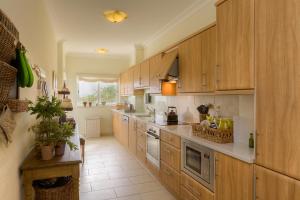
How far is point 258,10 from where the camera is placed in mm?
1621

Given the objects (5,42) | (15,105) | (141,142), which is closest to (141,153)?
(141,142)

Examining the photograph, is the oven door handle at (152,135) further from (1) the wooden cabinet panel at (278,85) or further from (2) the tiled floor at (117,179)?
(1) the wooden cabinet panel at (278,85)

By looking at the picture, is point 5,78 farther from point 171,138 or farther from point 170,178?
point 170,178

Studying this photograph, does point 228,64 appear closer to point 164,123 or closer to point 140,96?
point 164,123

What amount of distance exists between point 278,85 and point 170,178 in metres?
2.07

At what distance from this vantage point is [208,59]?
2.64 meters

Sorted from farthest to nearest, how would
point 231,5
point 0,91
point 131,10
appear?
1. point 131,10
2. point 231,5
3. point 0,91

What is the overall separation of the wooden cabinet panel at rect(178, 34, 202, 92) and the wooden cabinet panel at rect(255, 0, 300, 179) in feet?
3.99

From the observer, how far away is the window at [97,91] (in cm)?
734

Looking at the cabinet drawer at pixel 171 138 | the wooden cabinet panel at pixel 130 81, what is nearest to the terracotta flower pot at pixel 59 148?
the cabinet drawer at pixel 171 138

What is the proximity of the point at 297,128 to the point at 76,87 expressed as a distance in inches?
265

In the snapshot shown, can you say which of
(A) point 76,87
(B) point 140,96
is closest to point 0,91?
(B) point 140,96

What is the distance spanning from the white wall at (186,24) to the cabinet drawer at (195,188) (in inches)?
88.7

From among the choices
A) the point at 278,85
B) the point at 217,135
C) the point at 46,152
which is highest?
the point at 278,85
